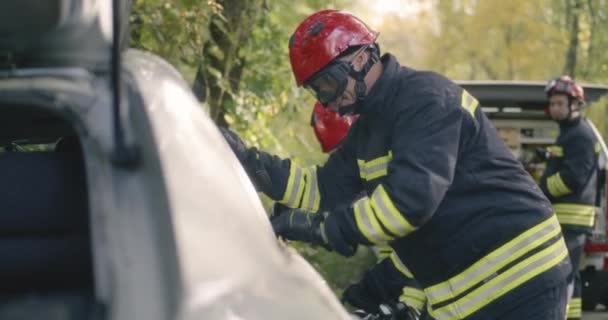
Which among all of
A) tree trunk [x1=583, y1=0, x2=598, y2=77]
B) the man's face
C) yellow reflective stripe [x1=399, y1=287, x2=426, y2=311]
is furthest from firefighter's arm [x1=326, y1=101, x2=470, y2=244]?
tree trunk [x1=583, y1=0, x2=598, y2=77]

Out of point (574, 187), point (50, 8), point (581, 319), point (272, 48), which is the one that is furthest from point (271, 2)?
Answer: point (50, 8)

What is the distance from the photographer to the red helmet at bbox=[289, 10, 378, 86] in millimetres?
4242

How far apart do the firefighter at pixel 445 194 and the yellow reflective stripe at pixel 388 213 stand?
61 mm

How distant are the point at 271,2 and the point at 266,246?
6.49 metres

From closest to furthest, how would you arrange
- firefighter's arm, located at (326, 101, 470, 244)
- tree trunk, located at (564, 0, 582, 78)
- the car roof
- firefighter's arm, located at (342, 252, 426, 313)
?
1. firefighter's arm, located at (326, 101, 470, 244)
2. firefighter's arm, located at (342, 252, 426, 313)
3. the car roof
4. tree trunk, located at (564, 0, 582, 78)

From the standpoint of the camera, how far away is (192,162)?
7.25 ft

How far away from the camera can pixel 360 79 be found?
430 cm

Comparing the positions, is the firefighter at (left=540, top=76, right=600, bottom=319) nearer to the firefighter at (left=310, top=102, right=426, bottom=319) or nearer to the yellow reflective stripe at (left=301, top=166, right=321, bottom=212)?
the firefighter at (left=310, top=102, right=426, bottom=319)

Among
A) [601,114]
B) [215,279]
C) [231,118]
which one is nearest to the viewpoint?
[215,279]

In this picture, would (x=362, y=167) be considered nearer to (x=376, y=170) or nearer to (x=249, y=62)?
(x=376, y=170)

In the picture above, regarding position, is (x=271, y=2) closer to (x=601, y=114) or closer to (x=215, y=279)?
(x=215, y=279)

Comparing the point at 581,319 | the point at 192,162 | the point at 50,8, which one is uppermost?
the point at 50,8

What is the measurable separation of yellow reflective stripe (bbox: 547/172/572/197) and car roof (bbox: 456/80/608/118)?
0.70 metres

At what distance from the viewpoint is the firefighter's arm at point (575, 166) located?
343 inches
